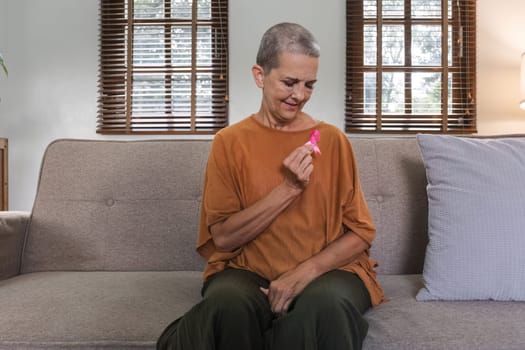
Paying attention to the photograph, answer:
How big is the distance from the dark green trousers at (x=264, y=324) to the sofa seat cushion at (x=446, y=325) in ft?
0.28

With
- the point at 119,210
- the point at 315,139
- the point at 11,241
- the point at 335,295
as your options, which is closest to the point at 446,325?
the point at 335,295

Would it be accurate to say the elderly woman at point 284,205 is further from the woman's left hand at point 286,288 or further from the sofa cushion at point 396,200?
the sofa cushion at point 396,200

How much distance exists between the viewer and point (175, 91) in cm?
367

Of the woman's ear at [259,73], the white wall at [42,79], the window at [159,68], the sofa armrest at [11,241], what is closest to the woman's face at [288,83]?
the woman's ear at [259,73]

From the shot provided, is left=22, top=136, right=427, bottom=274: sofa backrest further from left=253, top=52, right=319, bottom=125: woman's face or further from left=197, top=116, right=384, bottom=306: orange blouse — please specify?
left=253, top=52, right=319, bottom=125: woman's face

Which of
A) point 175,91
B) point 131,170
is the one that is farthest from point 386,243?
point 175,91

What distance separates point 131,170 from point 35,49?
241 cm

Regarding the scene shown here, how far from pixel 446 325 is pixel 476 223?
34 cm

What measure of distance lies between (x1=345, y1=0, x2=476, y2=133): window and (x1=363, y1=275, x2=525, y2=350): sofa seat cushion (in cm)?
239

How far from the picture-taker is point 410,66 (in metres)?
3.59

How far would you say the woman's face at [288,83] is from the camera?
129cm

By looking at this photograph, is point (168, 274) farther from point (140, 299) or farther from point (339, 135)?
point (339, 135)

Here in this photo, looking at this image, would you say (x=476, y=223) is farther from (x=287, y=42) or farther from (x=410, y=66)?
(x=410, y=66)

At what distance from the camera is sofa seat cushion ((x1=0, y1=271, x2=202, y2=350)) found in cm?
114
